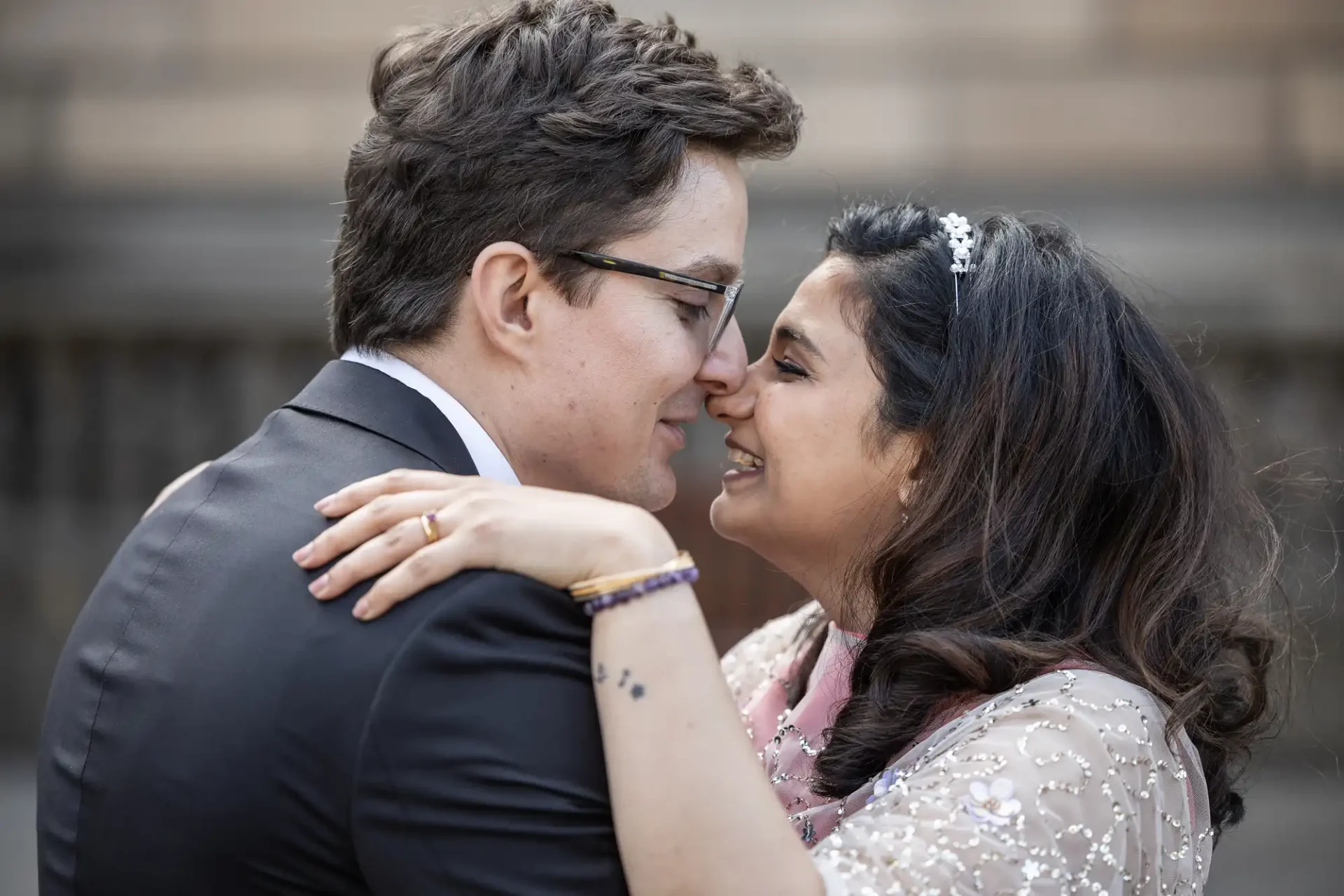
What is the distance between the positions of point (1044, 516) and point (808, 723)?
2.13 feet

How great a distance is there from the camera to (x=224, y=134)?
806cm

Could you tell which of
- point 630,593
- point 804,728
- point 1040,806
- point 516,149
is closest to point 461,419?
point 516,149

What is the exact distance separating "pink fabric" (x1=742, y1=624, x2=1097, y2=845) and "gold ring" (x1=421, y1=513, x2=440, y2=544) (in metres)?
0.90

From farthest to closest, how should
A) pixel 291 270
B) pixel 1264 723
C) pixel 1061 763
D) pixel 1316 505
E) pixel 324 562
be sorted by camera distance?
1. pixel 291 270
2. pixel 1316 505
3. pixel 1264 723
4. pixel 1061 763
5. pixel 324 562

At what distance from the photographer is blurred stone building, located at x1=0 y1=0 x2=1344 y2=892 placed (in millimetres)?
7199

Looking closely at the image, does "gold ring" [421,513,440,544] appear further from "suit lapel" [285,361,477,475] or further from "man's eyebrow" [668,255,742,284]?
"man's eyebrow" [668,255,742,284]

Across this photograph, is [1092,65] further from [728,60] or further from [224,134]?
[224,134]

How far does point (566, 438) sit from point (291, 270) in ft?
17.3

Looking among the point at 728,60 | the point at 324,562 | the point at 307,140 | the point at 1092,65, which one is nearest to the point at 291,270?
the point at 307,140

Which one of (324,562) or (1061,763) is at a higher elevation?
(324,562)

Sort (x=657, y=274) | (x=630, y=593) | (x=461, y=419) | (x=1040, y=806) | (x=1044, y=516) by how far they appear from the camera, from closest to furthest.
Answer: (x=630, y=593), (x=1040, y=806), (x=461, y=419), (x=657, y=274), (x=1044, y=516)

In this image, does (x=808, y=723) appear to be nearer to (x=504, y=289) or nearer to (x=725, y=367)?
(x=725, y=367)

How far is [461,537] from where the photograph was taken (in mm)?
1936

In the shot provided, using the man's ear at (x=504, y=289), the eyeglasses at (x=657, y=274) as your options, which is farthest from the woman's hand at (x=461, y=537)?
the eyeglasses at (x=657, y=274)
